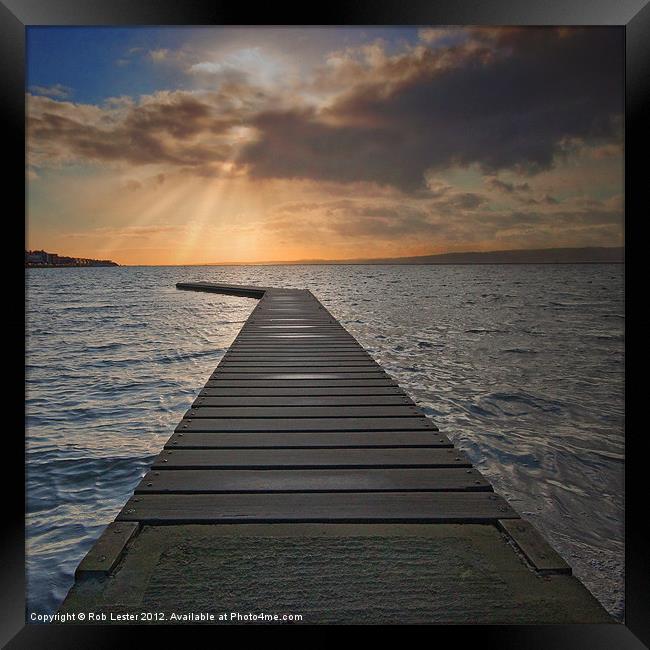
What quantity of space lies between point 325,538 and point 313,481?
0.49 metres

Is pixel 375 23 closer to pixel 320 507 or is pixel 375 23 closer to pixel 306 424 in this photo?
pixel 320 507

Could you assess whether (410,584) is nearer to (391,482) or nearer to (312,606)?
(312,606)

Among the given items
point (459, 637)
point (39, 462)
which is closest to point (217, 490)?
point (459, 637)

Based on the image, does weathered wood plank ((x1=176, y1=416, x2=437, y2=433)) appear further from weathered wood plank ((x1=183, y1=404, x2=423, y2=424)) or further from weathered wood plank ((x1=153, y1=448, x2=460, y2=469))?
weathered wood plank ((x1=153, y1=448, x2=460, y2=469))

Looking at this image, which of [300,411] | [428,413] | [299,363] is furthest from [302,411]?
[428,413]

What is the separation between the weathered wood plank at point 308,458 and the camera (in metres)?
2.48

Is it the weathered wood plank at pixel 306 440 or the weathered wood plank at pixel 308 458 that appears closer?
the weathered wood plank at pixel 308 458

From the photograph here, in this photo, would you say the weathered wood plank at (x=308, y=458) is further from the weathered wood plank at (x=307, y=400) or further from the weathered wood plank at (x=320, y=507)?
the weathered wood plank at (x=307, y=400)

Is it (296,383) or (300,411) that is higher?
(296,383)

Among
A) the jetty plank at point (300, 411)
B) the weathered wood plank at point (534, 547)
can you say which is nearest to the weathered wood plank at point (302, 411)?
the jetty plank at point (300, 411)

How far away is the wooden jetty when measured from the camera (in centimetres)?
147

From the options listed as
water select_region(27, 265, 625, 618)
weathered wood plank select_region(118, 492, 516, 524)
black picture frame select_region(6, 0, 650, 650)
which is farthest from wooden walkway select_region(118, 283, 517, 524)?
water select_region(27, 265, 625, 618)

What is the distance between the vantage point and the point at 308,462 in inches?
99.1

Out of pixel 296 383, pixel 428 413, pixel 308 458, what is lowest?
pixel 428 413
